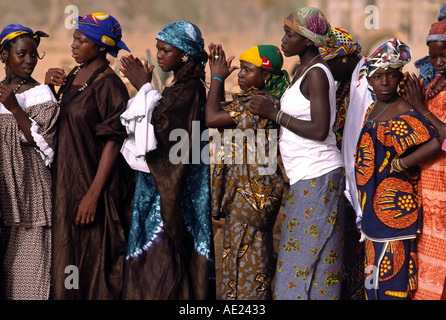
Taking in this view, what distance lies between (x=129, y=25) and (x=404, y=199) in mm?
10771

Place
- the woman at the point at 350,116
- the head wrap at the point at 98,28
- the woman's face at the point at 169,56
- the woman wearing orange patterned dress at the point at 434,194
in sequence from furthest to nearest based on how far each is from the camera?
the woman at the point at 350,116
the head wrap at the point at 98,28
the woman's face at the point at 169,56
the woman wearing orange patterned dress at the point at 434,194

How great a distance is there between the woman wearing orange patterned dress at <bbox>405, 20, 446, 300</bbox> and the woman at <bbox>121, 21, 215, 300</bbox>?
1462 mm

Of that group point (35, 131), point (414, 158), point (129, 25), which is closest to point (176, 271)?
point (35, 131)

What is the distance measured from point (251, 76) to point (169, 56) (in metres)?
0.59

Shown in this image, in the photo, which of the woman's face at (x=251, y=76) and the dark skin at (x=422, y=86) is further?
the woman's face at (x=251, y=76)

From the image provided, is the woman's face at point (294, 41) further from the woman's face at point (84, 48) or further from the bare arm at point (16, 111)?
the bare arm at point (16, 111)

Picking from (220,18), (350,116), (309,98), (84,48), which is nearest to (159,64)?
(84,48)

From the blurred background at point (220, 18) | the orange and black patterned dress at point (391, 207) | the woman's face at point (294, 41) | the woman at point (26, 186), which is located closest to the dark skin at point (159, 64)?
the woman at point (26, 186)

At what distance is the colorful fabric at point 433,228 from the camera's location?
407cm

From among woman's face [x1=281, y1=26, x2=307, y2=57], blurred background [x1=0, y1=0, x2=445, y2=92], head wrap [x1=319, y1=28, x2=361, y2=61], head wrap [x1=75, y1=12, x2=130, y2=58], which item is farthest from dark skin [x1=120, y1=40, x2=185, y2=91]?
blurred background [x1=0, y1=0, x2=445, y2=92]

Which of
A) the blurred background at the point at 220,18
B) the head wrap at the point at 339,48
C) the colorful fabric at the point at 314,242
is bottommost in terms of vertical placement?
the colorful fabric at the point at 314,242

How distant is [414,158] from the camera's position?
4.09 meters

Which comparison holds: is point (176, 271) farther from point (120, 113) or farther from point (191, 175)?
point (120, 113)

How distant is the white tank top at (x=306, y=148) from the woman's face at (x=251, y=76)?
328 mm
